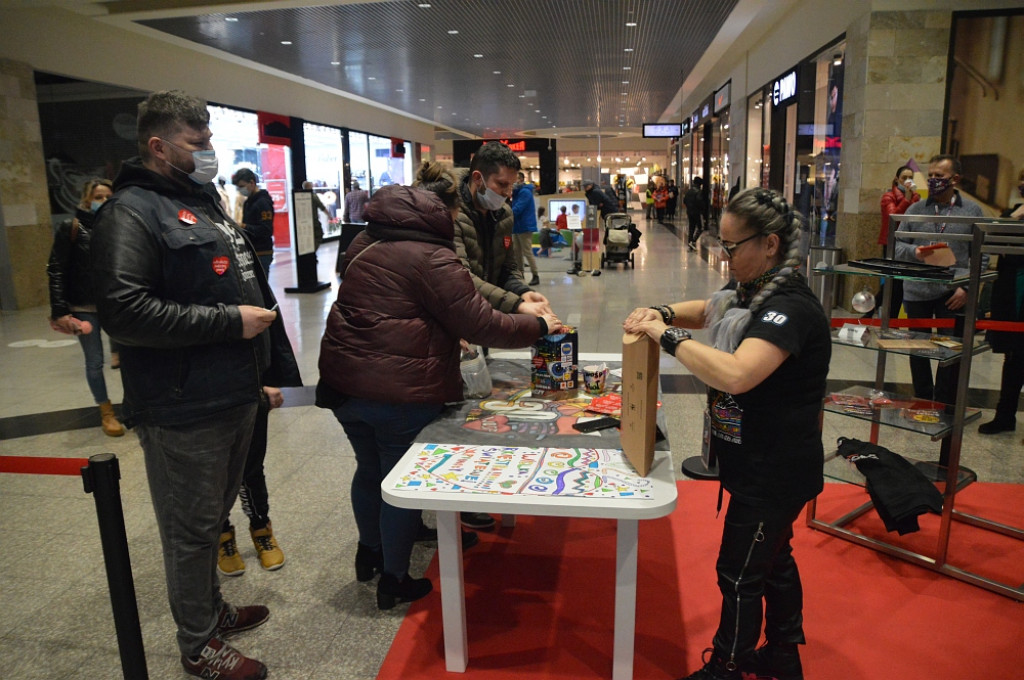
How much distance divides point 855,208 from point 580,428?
22.1ft

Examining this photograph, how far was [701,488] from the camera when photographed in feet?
11.6

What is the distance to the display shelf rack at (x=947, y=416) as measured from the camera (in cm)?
259

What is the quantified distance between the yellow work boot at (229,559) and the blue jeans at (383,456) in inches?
22.5

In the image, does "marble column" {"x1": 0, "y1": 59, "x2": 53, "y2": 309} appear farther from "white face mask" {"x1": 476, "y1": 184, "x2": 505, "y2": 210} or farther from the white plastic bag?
the white plastic bag

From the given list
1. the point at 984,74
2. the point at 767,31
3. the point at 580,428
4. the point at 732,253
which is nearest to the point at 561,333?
the point at 580,428

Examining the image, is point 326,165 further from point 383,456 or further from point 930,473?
point 930,473

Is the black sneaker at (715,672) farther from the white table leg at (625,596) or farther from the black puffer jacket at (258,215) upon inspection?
the black puffer jacket at (258,215)

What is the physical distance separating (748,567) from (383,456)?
1204 mm

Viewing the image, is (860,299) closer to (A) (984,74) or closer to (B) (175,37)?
(A) (984,74)

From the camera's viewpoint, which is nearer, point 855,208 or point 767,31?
point 855,208

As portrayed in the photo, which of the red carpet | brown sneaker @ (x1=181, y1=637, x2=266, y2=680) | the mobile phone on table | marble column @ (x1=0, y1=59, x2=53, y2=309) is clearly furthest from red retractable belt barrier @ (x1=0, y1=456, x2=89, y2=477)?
marble column @ (x1=0, y1=59, x2=53, y2=309)

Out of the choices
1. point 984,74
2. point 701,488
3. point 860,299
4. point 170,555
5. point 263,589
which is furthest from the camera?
point 984,74

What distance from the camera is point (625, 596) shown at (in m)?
2.01

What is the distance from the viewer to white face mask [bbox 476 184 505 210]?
3.08 m
